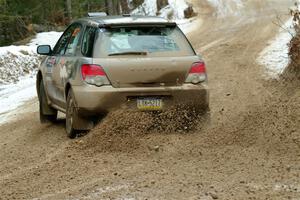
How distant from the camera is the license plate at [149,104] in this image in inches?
337

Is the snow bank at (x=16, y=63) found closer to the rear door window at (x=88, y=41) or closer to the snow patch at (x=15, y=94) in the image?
the snow patch at (x=15, y=94)

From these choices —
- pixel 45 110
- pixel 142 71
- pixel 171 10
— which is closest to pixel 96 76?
pixel 142 71

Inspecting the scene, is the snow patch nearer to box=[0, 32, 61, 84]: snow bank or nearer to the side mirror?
box=[0, 32, 61, 84]: snow bank

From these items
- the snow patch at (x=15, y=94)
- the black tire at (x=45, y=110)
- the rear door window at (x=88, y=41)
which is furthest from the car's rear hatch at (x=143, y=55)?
the snow patch at (x=15, y=94)

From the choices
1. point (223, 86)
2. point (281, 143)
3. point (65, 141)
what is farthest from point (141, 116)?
point (223, 86)

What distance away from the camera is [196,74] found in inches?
346

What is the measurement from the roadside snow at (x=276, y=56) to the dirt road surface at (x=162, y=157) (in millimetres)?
3084

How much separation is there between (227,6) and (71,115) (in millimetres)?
25559

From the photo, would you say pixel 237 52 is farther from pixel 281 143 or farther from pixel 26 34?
pixel 26 34

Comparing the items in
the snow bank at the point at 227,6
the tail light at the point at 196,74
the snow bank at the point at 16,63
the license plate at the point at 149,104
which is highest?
the tail light at the point at 196,74

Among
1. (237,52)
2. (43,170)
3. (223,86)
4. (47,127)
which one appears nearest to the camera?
(43,170)

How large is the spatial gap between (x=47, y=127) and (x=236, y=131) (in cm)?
347

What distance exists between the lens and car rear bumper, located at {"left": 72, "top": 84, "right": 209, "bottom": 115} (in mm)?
8492

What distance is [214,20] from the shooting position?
95.0 ft
